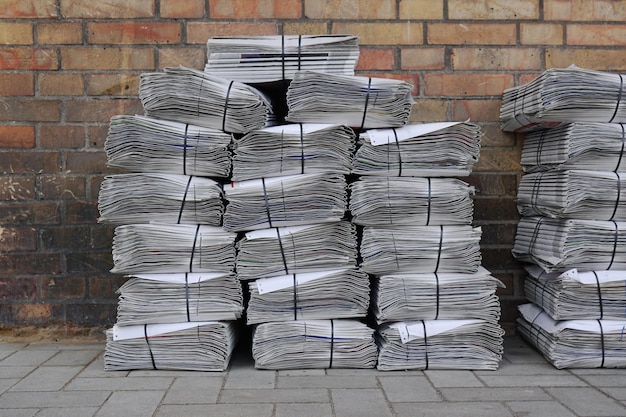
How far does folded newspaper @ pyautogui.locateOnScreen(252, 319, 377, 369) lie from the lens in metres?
3.65

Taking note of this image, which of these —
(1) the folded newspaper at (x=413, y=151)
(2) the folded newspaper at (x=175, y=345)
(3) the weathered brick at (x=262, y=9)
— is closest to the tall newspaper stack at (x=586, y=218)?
(1) the folded newspaper at (x=413, y=151)

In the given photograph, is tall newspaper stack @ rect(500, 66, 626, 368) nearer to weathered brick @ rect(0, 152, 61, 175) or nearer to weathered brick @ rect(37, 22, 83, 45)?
weathered brick @ rect(37, 22, 83, 45)

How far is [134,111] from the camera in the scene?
14.4ft

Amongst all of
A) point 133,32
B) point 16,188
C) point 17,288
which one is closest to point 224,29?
point 133,32

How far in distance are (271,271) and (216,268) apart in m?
0.32

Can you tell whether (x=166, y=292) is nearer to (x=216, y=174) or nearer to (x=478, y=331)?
(x=216, y=174)

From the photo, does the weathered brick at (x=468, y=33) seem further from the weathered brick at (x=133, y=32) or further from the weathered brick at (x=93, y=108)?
the weathered brick at (x=93, y=108)

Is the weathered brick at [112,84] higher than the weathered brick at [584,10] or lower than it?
lower

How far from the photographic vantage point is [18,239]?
173 inches

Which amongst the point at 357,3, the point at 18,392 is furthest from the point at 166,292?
the point at 357,3

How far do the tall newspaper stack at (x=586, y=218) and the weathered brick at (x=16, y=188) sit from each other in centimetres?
340

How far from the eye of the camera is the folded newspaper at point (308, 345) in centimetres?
365

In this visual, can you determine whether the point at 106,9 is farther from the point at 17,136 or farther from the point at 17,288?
the point at 17,288

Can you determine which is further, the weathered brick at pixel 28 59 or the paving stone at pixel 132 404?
the weathered brick at pixel 28 59
